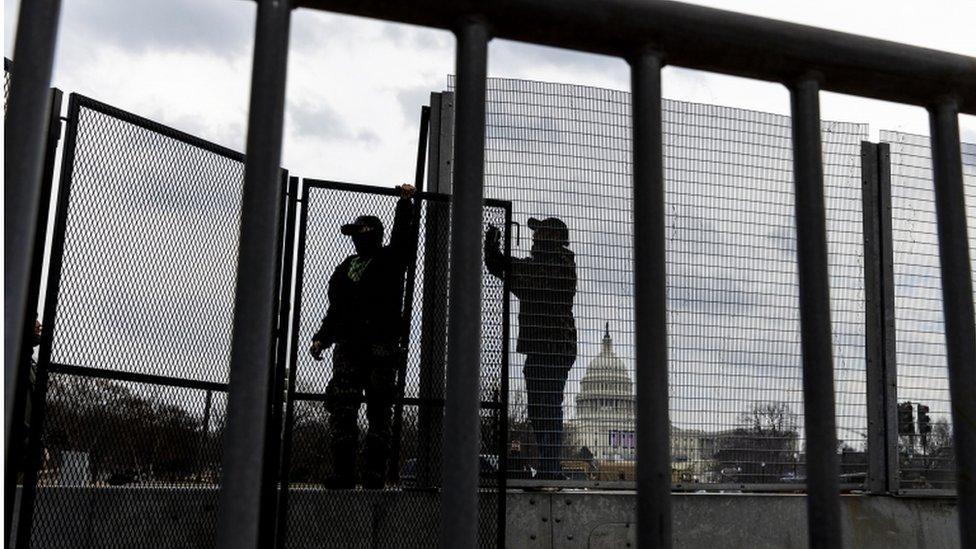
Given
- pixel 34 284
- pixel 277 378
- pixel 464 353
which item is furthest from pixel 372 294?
pixel 464 353

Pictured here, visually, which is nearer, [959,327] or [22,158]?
[22,158]

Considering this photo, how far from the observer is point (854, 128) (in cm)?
777

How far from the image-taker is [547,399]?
6934mm

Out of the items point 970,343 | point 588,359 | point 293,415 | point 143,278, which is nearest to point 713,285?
point 588,359

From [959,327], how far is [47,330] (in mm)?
4572

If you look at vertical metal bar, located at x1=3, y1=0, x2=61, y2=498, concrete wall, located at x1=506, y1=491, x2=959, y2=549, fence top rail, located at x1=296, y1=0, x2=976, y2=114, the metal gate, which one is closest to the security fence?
the metal gate

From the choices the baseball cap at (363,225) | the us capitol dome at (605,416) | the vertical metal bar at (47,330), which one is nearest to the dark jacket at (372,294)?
the baseball cap at (363,225)

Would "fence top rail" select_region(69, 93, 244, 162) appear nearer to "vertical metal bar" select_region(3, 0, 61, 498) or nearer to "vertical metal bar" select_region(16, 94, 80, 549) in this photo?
"vertical metal bar" select_region(16, 94, 80, 549)

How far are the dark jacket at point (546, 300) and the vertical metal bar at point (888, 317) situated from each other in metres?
2.46

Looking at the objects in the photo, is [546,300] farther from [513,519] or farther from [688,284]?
[513,519]

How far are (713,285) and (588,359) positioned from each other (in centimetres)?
114

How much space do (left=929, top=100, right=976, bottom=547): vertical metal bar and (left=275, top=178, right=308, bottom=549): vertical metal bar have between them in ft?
16.4

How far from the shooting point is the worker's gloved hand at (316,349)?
Result: 6129mm

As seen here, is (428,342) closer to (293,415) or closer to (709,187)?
(293,415)
